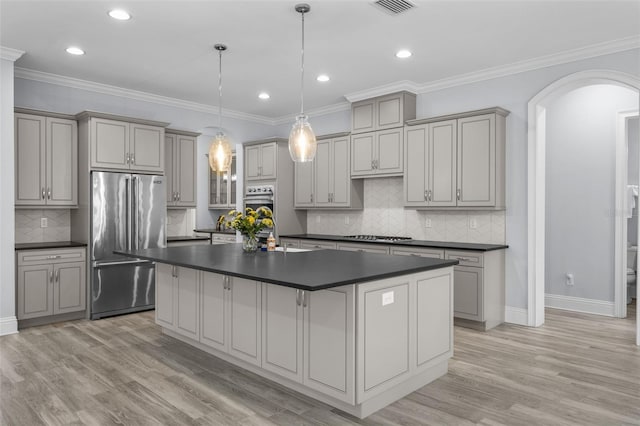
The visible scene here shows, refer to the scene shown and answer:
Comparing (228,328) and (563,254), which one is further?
(563,254)

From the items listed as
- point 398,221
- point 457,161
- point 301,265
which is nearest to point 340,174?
point 398,221

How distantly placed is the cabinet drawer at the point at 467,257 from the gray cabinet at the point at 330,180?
6.19 feet

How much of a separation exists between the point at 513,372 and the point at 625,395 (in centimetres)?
74

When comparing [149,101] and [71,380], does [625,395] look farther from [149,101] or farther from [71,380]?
[149,101]

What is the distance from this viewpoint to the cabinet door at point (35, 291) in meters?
4.86

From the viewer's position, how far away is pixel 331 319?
2809mm

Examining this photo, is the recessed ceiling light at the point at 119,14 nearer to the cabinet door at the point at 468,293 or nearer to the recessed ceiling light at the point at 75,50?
the recessed ceiling light at the point at 75,50

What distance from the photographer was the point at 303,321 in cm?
298

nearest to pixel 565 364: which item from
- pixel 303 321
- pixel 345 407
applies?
pixel 345 407

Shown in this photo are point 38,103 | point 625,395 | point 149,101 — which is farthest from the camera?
point 149,101

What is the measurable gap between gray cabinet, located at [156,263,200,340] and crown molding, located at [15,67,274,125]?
2.78 metres

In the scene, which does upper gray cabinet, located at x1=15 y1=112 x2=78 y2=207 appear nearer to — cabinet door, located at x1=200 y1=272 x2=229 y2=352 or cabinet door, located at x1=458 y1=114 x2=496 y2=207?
cabinet door, located at x1=200 y1=272 x2=229 y2=352

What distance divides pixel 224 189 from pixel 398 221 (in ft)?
12.3

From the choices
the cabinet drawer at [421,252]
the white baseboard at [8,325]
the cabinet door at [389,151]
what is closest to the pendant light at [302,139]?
the cabinet drawer at [421,252]
